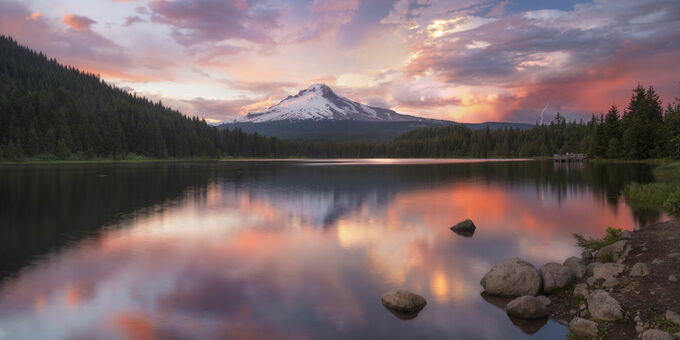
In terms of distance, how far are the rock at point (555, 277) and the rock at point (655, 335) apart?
13.7 feet

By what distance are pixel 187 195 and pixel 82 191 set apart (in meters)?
13.3

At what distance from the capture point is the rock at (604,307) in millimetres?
10609

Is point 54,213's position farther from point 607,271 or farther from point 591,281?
point 607,271

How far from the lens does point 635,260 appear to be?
48.6 feet

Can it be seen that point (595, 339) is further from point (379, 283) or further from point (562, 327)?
point (379, 283)

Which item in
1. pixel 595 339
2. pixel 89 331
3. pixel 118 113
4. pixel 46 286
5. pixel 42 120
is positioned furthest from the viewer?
pixel 118 113

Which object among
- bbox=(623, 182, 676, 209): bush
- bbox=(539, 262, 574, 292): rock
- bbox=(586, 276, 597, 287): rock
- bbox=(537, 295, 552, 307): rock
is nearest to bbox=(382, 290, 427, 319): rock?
bbox=(537, 295, 552, 307): rock

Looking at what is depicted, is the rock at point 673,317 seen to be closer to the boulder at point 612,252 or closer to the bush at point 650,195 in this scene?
the boulder at point 612,252

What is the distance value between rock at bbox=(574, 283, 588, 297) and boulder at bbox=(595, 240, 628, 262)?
394 centimetres

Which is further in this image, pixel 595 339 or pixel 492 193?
pixel 492 193

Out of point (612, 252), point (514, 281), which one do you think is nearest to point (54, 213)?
point (514, 281)

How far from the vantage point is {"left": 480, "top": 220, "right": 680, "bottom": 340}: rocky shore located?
10.2 metres

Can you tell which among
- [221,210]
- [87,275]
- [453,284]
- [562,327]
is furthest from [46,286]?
[221,210]

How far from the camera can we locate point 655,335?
912cm
